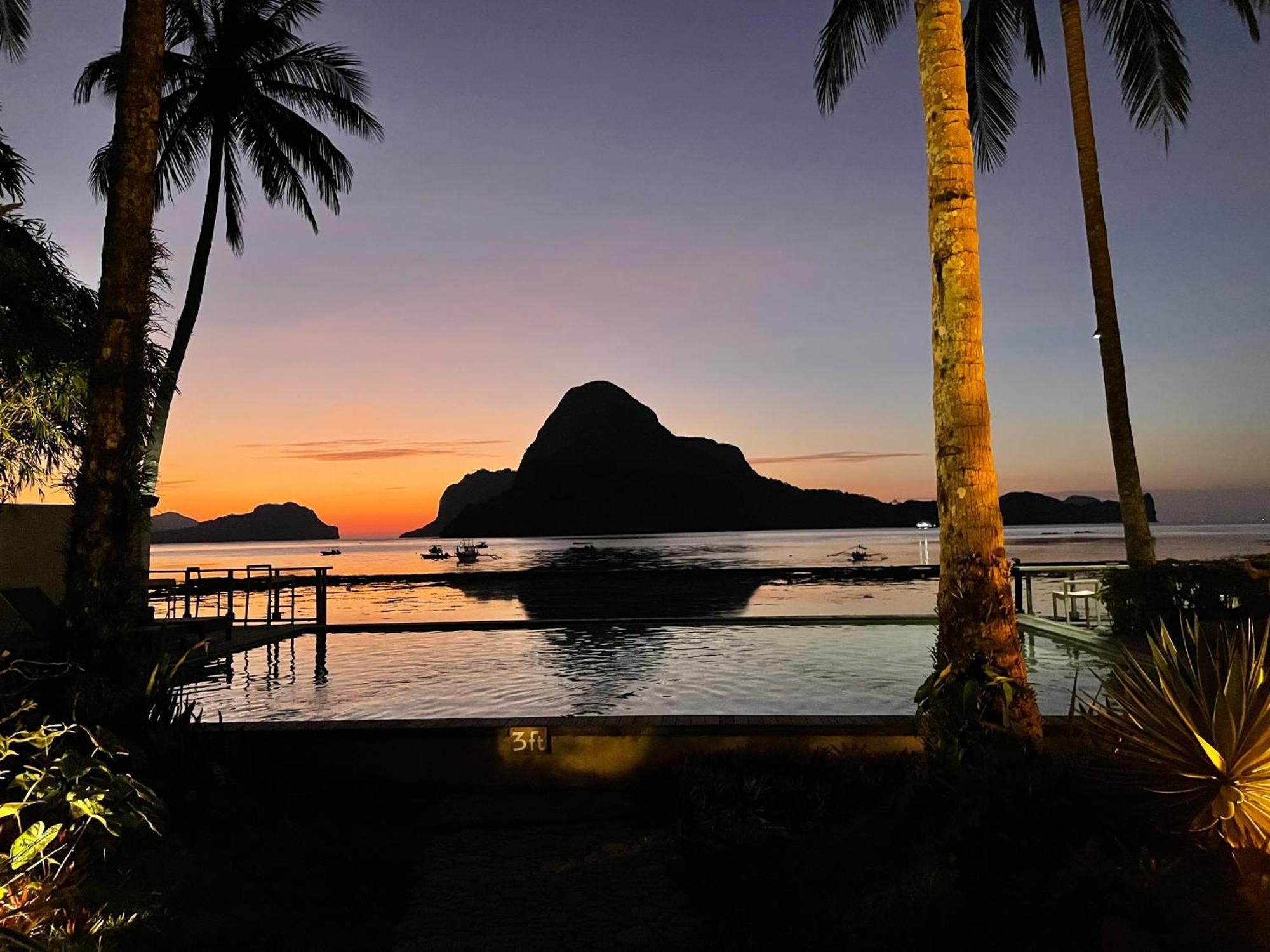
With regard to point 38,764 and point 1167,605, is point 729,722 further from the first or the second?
point 1167,605

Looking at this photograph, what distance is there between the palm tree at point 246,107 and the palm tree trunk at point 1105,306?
14.2 m

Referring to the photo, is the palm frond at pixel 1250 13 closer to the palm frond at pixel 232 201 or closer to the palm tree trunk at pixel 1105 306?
the palm tree trunk at pixel 1105 306

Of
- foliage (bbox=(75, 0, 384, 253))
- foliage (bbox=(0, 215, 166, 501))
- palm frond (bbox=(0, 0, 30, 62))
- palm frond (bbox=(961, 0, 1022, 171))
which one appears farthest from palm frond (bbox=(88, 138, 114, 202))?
palm frond (bbox=(961, 0, 1022, 171))

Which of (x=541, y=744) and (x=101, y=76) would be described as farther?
(x=101, y=76)

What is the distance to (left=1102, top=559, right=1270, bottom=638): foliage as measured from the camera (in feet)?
37.3

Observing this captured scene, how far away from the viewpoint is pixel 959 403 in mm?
5598

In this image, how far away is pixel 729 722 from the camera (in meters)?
6.25

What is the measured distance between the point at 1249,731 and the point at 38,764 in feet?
18.4

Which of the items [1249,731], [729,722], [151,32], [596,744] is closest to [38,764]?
[596,744]

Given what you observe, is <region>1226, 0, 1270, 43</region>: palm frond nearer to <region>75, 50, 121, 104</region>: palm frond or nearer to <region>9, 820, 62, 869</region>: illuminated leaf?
<region>9, 820, 62, 869</region>: illuminated leaf

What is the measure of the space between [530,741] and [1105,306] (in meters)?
11.1

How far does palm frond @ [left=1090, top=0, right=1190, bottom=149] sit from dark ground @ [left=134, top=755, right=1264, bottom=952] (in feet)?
38.8

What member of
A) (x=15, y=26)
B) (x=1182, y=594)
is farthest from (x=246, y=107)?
(x=1182, y=594)

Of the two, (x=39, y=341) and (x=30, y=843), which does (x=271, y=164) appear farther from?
(x=30, y=843)
